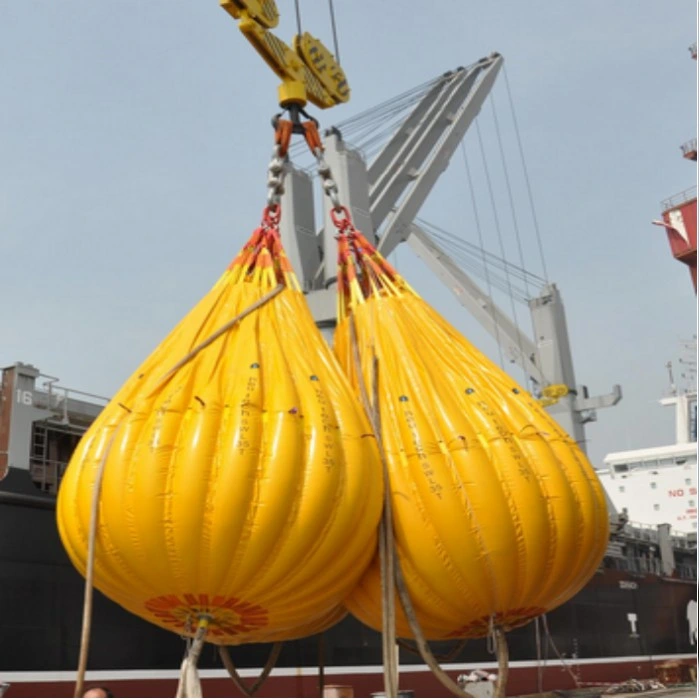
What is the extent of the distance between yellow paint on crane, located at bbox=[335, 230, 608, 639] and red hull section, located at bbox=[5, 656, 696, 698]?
8148mm

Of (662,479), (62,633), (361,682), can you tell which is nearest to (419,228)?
(361,682)

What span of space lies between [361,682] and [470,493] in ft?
41.9

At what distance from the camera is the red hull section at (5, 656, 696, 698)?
1268 centimetres

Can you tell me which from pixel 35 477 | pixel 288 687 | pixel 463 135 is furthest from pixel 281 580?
pixel 463 135

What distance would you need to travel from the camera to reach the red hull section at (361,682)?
1268cm

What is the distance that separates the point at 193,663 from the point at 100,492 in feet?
4.44

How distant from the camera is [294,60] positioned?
7711 millimetres

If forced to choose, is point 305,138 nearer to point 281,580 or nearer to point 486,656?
point 281,580

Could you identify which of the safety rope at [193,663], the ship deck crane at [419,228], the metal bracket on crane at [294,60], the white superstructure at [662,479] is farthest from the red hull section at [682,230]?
the safety rope at [193,663]

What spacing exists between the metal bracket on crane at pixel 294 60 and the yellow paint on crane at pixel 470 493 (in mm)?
2411

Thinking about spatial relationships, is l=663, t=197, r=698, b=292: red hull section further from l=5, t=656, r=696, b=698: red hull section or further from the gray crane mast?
l=5, t=656, r=696, b=698: red hull section

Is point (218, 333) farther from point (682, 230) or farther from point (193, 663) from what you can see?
point (682, 230)

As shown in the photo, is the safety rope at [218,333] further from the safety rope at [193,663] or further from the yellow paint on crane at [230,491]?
the safety rope at [193,663]

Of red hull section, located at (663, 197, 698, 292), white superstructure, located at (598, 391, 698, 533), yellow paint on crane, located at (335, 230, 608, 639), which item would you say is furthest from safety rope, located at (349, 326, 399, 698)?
white superstructure, located at (598, 391, 698, 533)
